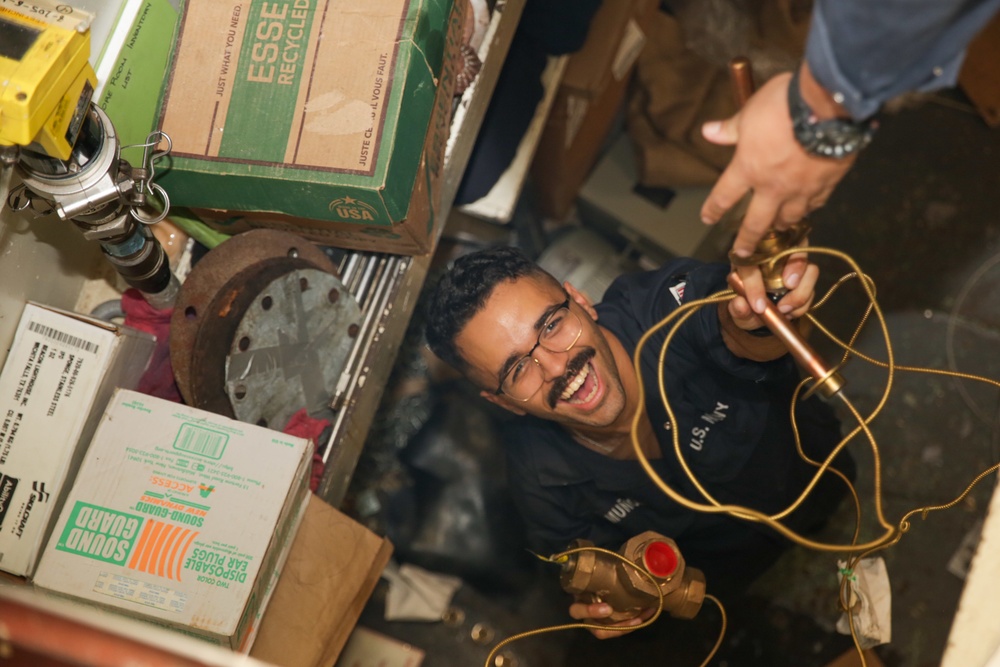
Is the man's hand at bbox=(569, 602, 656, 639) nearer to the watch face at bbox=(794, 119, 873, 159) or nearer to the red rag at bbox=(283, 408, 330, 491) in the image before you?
the red rag at bbox=(283, 408, 330, 491)

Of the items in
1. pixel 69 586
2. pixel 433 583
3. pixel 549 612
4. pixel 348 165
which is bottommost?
pixel 433 583

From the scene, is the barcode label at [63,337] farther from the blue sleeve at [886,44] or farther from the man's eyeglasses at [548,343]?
the blue sleeve at [886,44]

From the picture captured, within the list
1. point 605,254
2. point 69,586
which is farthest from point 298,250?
point 605,254

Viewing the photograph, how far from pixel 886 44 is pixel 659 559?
31.9 inches

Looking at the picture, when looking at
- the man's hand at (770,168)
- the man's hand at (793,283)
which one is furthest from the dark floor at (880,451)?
the man's hand at (770,168)

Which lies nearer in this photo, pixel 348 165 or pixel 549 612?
pixel 348 165

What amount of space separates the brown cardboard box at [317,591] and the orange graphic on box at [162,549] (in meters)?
0.21

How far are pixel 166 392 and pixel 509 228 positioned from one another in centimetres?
109

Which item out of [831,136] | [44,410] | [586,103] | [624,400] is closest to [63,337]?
[44,410]

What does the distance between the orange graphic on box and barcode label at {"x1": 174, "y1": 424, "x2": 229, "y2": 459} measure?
0.12 m

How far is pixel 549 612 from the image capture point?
79.1 inches

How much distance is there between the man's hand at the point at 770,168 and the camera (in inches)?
29.6

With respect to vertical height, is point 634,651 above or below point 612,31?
below

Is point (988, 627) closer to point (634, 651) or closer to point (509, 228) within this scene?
point (634, 651)
